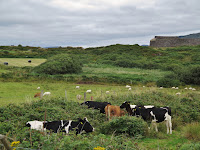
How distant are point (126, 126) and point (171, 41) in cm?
10148

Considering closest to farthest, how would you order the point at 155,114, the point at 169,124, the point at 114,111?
the point at 169,124 < the point at 155,114 < the point at 114,111

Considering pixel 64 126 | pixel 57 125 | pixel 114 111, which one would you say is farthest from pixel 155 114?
pixel 57 125

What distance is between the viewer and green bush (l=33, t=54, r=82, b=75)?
4298cm

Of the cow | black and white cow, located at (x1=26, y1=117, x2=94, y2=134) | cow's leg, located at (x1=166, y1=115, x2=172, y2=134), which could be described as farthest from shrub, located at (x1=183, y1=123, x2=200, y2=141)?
black and white cow, located at (x1=26, y1=117, x2=94, y2=134)

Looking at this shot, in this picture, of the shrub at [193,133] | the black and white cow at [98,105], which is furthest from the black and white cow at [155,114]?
the black and white cow at [98,105]

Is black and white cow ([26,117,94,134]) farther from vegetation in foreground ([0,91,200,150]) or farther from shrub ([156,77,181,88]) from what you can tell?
shrub ([156,77,181,88])

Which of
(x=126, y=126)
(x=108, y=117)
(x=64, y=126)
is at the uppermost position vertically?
(x=64, y=126)

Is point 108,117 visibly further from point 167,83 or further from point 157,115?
point 167,83

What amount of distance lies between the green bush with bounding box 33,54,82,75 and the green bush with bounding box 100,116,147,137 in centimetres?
3210

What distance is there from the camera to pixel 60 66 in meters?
44.2

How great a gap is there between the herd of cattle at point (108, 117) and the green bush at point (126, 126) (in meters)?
1.01

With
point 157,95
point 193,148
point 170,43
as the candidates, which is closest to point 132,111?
point 193,148

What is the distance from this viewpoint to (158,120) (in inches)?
523

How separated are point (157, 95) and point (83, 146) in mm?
15298
